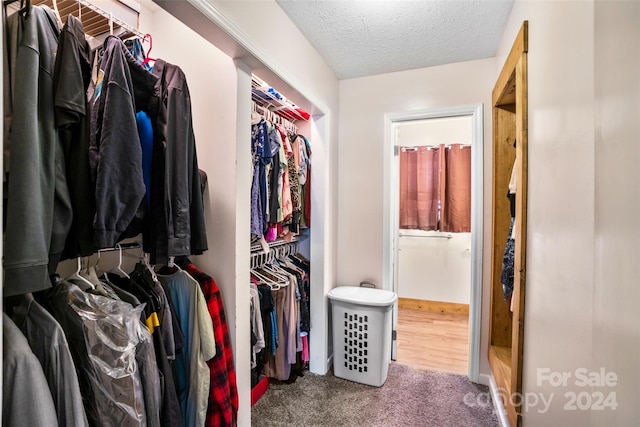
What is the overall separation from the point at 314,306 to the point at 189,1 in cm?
207

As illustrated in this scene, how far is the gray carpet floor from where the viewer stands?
6.15 ft

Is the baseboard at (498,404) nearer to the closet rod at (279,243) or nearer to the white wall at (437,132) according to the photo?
the closet rod at (279,243)

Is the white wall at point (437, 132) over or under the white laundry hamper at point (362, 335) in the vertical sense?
over

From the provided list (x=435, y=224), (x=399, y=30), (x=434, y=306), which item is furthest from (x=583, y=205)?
(x=434, y=306)

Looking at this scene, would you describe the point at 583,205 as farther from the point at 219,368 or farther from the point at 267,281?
the point at 267,281

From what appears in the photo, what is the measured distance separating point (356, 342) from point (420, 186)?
2321mm

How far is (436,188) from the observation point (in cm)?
383

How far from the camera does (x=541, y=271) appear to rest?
1.21m

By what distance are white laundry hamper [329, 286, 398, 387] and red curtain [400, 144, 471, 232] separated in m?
1.81

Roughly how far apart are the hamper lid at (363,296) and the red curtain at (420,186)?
67.2 inches

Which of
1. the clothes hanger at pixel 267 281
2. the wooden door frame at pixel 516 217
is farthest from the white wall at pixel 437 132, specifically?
the clothes hanger at pixel 267 281

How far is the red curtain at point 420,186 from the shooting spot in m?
3.83

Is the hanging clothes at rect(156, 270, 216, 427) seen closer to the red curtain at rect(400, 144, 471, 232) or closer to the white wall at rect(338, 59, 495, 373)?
the white wall at rect(338, 59, 495, 373)

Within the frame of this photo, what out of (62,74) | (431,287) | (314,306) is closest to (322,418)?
(314,306)
